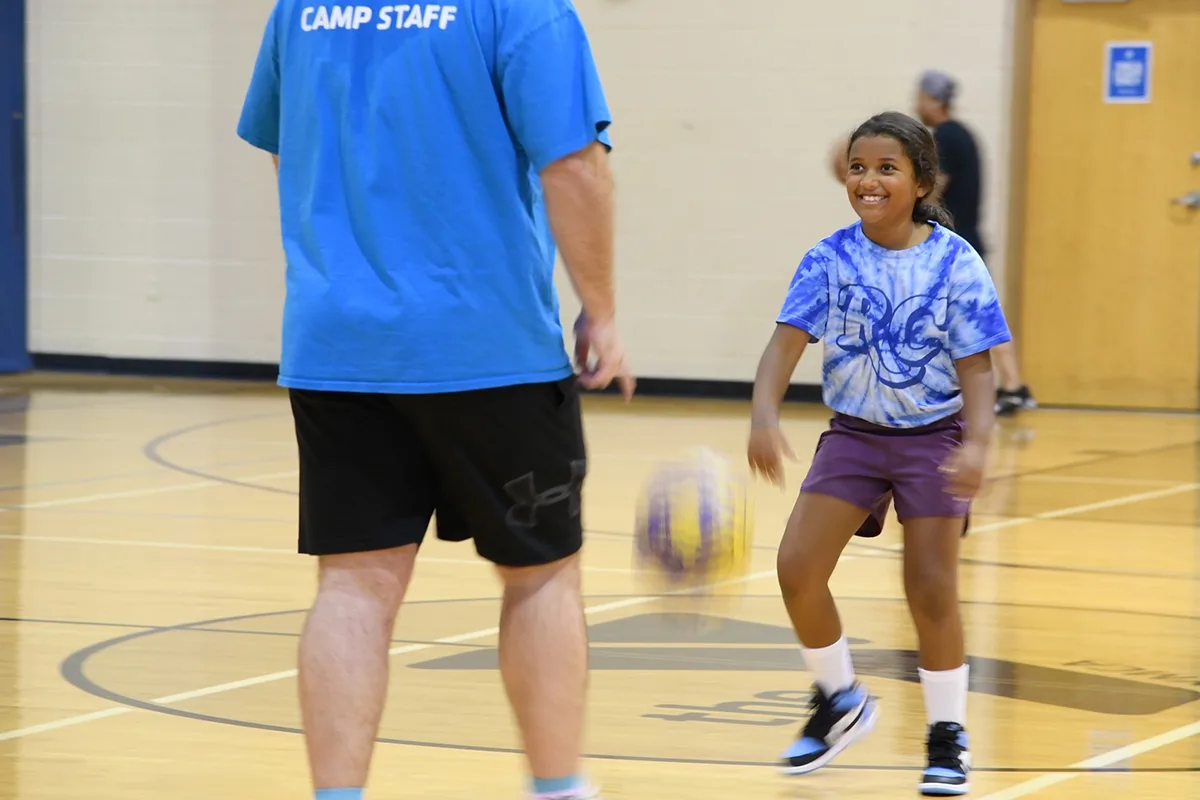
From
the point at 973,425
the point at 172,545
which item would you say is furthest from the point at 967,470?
the point at 172,545

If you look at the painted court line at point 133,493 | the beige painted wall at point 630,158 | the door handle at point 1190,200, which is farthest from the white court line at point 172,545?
the door handle at point 1190,200

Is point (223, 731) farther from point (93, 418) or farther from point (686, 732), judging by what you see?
point (93, 418)

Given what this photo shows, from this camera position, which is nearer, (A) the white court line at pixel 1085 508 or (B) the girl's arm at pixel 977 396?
(B) the girl's arm at pixel 977 396

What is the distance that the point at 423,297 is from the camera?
2943 millimetres

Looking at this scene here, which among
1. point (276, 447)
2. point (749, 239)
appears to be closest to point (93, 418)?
point (276, 447)

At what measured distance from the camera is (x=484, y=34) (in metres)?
2.91

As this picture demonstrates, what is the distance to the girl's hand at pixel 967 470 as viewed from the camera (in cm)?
368

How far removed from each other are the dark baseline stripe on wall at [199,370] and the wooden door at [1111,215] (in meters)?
1.65

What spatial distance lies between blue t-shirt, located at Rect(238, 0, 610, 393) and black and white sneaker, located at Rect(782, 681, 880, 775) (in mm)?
1234

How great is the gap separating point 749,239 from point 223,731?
869 centimetres

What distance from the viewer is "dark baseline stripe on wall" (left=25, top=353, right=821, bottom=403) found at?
1271 cm

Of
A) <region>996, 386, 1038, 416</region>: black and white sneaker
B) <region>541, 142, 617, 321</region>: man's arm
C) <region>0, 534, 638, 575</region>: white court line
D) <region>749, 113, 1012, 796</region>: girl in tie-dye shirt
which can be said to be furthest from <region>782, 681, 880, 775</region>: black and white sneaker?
<region>996, 386, 1038, 416</region>: black and white sneaker

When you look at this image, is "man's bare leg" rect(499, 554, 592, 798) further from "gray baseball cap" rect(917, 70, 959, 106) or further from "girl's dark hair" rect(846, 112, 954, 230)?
"gray baseball cap" rect(917, 70, 959, 106)

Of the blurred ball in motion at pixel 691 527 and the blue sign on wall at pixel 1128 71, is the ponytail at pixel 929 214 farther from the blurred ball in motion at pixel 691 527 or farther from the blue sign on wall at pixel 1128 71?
Result: the blue sign on wall at pixel 1128 71
